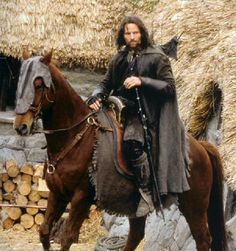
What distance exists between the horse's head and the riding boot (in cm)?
101

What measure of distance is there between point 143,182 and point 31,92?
133 cm

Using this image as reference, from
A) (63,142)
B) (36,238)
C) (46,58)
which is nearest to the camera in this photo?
(46,58)

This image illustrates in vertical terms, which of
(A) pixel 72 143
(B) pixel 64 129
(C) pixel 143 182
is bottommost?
(C) pixel 143 182

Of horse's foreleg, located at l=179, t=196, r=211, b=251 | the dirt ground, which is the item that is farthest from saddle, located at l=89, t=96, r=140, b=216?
the dirt ground

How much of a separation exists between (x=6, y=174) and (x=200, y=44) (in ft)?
11.0

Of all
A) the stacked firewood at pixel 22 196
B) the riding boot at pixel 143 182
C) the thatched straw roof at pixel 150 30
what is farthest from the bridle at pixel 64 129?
the stacked firewood at pixel 22 196

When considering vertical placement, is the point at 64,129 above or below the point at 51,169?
above

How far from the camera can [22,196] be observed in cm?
1209

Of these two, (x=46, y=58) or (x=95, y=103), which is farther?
(x=95, y=103)

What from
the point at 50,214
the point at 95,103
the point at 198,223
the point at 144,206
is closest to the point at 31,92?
the point at 95,103

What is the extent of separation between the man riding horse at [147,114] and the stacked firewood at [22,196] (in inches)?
182

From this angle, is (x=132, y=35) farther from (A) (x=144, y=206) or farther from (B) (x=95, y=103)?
(A) (x=144, y=206)

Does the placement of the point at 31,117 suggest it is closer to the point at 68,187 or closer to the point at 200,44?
the point at 68,187

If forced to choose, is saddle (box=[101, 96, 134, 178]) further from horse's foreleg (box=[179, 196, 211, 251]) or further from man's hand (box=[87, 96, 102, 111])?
horse's foreleg (box=[179, 196, 211, 251])
